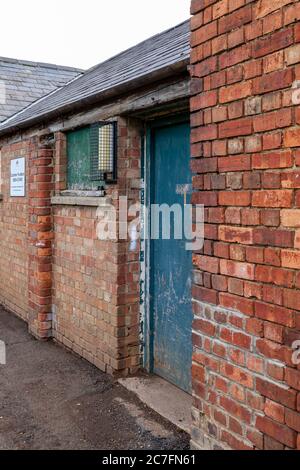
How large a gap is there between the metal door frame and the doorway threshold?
10.3 inches

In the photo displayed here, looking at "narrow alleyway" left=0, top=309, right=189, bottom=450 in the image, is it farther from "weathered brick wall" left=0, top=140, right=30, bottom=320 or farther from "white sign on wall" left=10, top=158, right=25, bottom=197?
"white sign on wall" left=10, top=158, right=25, bottom=197

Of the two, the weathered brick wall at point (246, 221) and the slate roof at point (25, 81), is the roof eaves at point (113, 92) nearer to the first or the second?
the weathered brick wall at point (246, 221)

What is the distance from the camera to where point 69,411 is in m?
4.05

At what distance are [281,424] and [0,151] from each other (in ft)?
22.3

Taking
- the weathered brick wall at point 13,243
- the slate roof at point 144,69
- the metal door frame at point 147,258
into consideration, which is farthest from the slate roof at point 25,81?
the metal door frame at point 147,258

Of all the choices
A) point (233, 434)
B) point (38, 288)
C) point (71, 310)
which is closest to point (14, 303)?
point (38, 288)

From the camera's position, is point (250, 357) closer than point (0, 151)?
Yes

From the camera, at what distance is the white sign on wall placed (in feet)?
22.4

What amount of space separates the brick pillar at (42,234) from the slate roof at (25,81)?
3.83m

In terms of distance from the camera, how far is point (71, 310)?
554 cm

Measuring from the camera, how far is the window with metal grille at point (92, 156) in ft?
14.9

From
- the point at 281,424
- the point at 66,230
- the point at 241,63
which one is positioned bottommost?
the point at 281,424

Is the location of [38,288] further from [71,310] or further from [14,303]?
[14,303]

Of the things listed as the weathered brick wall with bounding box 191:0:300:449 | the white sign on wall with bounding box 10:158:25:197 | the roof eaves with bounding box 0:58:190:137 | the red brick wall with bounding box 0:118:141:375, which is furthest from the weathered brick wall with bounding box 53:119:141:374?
the weathered brick wall with bounding box 191:0:300:449
